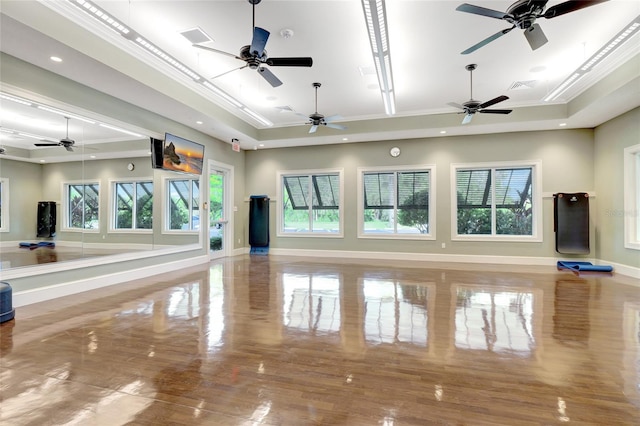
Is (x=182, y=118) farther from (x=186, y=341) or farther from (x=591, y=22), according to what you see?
(x=591, y=22)

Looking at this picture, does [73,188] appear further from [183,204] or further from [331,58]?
[331,58]

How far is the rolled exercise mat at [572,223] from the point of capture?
23.4 feet

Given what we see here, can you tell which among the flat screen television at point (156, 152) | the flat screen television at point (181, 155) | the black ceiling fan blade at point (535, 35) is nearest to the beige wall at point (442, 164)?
the flat screen television at point (181, 155)

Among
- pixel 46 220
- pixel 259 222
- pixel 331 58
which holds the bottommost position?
pixel 259 222

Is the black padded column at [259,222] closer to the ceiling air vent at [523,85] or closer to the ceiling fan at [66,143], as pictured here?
the ceiling fan at [66,143]

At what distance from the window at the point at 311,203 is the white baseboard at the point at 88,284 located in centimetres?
327

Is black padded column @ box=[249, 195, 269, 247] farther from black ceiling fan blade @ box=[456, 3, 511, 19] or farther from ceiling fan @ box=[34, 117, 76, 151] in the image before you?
black ceiling fan blade @ box=[456, 3, 511, 19]

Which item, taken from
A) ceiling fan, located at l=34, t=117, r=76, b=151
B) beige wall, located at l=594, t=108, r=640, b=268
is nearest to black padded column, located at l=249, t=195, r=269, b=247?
ceiling fan, located at l=34, t=117, r=76, b=151

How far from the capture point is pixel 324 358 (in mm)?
2588

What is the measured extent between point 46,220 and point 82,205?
1.72ft

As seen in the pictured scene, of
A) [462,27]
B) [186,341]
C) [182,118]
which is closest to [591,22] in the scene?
[462,27]

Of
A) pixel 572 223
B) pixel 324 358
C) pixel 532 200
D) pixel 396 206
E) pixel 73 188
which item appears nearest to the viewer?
pixel 324 358

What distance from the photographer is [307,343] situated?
9.50 feet

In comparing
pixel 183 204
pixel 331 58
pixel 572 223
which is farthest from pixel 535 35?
pixel 183 204
